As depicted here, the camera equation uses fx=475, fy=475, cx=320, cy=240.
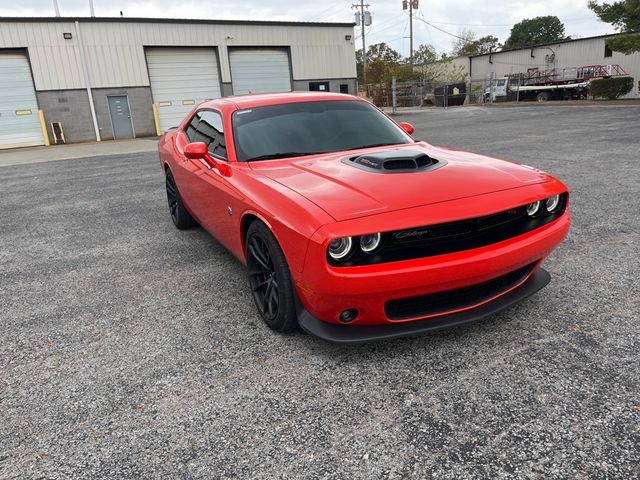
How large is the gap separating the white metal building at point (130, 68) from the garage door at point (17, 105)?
0.03 m

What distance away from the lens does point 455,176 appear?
8.81 ft

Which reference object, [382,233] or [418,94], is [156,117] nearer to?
[382,233]

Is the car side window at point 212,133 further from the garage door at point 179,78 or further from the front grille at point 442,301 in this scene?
the garage door at point 179,78

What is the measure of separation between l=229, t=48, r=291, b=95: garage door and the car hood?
839 inches

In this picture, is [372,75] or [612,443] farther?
[372,75]

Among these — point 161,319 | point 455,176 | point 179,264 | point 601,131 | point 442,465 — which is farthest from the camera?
point 601,131

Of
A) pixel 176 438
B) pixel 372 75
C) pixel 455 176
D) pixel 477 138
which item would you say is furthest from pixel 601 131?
pixel 372 75

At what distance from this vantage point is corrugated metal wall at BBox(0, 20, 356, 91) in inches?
753

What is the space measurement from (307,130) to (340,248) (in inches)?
63.3

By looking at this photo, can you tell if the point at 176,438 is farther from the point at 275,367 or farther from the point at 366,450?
the point at 366,450

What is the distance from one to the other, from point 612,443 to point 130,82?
2263cm

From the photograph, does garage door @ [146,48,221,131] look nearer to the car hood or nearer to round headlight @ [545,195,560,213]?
the car hood

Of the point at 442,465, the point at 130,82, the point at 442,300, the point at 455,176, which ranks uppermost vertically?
the point at 130,82

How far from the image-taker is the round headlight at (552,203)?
2842 millimetres
